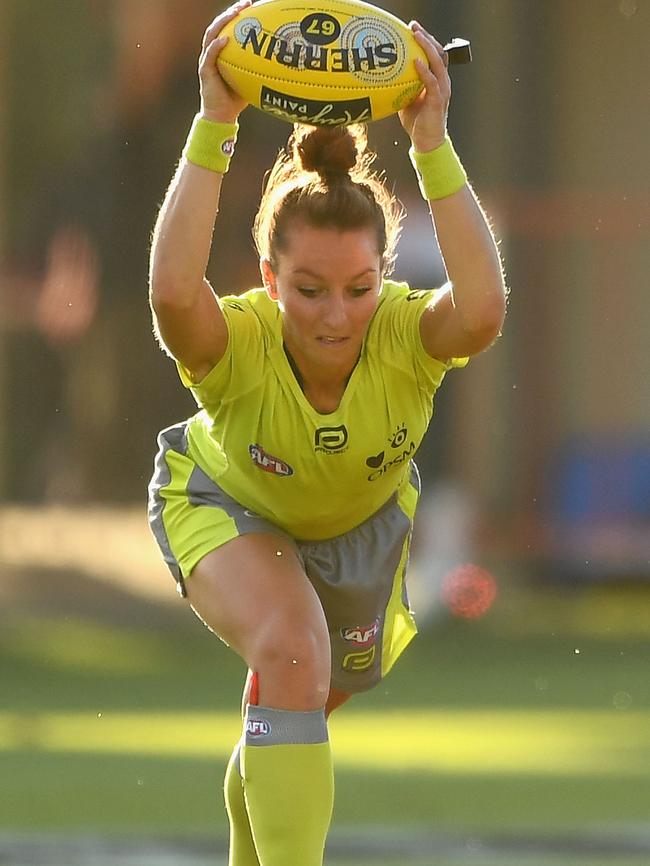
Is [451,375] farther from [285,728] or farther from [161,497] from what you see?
[285,728]

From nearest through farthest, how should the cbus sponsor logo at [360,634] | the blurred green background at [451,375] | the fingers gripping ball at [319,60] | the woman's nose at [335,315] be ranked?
1. the fingers gripping ball at [319,60]
2. the woman's nose at [335,315]
3. the cbus sponsor logo at [360,634]
4. the blurred green background at [451,375]

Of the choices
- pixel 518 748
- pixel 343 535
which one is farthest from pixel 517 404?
pixel 343 535

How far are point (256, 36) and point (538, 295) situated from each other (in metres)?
10.2

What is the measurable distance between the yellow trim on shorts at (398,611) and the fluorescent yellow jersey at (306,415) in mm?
319

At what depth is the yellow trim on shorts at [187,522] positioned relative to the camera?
15.3ft

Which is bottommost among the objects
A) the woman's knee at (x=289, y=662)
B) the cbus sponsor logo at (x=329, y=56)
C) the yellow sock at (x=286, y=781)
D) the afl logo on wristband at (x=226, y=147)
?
the yellow sock at (x=286, y=781)

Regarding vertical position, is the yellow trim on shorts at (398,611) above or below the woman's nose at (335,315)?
below

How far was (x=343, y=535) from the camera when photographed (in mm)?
4945

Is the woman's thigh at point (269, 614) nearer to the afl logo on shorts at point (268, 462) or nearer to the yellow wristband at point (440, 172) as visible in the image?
the afl logo on shorts at point (268, 462)

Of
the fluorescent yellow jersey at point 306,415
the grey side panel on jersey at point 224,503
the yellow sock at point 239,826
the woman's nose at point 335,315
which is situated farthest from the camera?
the yellow sock at point 239,826

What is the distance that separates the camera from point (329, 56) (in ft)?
14.2

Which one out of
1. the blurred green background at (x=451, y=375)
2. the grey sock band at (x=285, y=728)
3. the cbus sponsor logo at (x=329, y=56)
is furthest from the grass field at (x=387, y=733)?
the cbus sponsor logo at (x=329, y=56)

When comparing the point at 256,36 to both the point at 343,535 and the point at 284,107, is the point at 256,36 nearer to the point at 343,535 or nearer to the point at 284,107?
the point at 284,107

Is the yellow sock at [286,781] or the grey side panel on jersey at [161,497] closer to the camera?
the yellow sock at [286,781]
